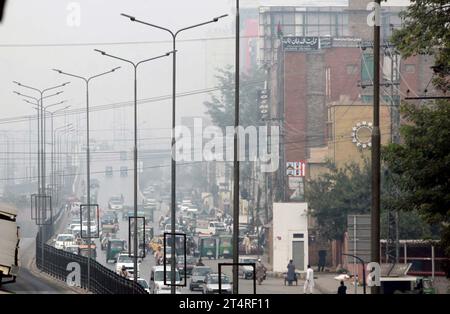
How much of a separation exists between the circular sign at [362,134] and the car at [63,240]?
19088mm

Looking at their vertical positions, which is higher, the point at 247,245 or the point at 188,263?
the point at 247,245

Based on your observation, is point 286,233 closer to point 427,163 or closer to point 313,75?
point 427,163

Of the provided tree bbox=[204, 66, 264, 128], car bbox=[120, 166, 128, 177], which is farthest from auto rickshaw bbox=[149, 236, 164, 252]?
tree bbox=[204, 66, 264, 128]

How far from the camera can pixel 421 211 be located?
3006 centimetres

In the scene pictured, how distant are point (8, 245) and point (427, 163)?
1519 cm

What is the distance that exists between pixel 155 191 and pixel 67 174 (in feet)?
41.1

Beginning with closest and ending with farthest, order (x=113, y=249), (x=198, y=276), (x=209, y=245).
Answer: (x=198, y=276) → (x=209, y=245) → (x=113, y=249)

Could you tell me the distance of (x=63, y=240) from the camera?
136 ft

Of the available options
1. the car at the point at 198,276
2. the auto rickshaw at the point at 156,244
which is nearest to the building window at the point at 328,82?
the auto rickshaw at the point at 156,244

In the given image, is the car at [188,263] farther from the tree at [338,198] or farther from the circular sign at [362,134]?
the circular sign at [362,134]

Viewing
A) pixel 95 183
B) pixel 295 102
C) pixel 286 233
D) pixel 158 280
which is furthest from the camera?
pixel 295 102

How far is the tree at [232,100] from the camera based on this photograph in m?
59.5

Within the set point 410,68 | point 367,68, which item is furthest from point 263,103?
point 367,68
